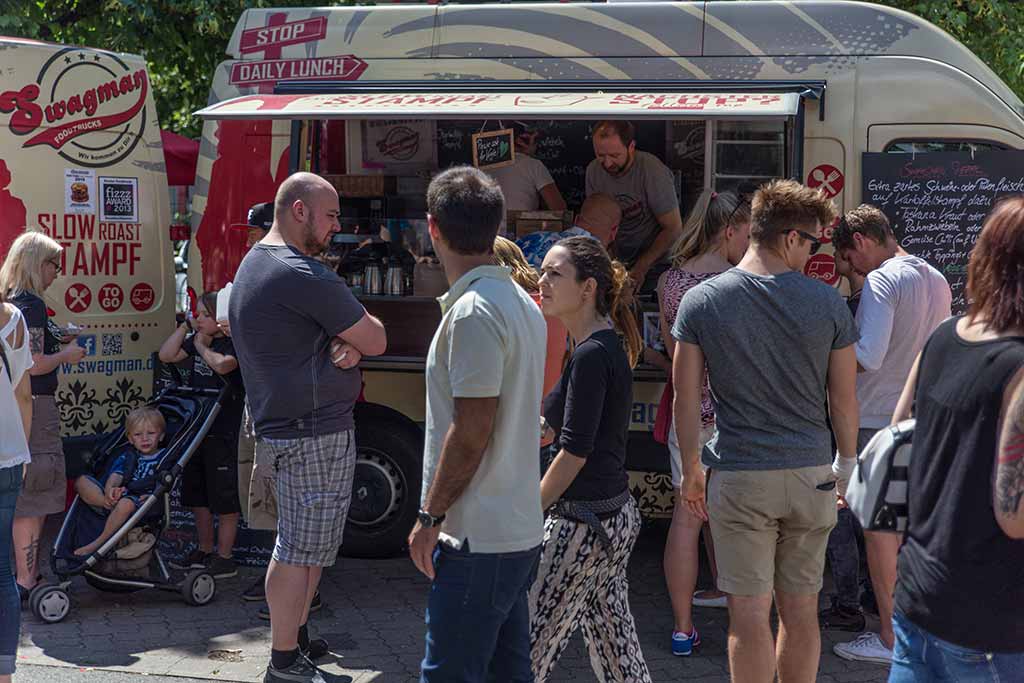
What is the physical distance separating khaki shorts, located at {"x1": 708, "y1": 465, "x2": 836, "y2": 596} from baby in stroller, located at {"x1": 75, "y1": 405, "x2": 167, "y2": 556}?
3104mm

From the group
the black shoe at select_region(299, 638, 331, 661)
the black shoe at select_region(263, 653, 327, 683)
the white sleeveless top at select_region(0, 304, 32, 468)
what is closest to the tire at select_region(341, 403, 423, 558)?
the black shoe at select_region(299, 638, 331, 661)

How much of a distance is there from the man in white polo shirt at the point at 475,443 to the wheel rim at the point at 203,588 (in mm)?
2914

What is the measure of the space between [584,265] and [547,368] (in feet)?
1.77

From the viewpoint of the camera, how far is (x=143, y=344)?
296 inches

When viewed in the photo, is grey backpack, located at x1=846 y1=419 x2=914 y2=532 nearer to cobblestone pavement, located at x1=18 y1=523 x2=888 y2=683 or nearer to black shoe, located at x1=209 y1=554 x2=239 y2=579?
cobblestone pavement, located at x1=18 y1=523 x2=888 y2=683

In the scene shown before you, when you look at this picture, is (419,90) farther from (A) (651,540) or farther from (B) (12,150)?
(A) (651,540)

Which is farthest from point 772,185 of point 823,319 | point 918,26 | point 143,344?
point 143,344

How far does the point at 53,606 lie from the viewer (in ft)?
18.9

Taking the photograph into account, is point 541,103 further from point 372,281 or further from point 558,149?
point 558,149

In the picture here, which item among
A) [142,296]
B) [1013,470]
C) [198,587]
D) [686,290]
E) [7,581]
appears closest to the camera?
[1013,470]

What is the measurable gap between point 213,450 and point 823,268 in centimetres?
319

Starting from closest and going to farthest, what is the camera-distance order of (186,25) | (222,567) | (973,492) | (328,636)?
(973,492) < (328,636) < (222,567) < (186,25)

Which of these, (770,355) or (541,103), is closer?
(770,355)

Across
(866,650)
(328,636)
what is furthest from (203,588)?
(866,650)
